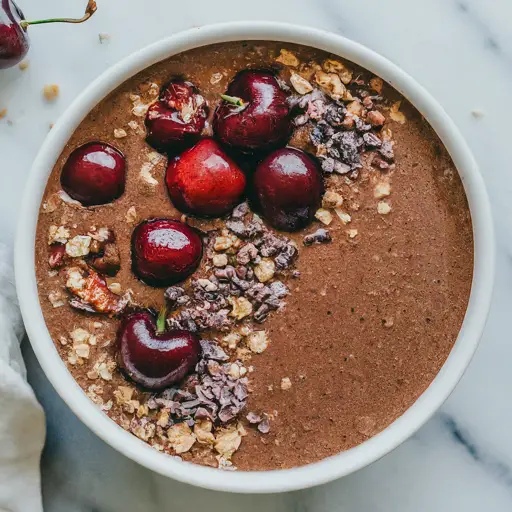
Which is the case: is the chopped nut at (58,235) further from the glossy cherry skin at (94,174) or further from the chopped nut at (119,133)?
the chopped nut at (119,133)

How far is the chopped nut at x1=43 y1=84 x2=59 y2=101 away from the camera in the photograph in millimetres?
1338

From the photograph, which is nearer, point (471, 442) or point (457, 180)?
point (457, 180)

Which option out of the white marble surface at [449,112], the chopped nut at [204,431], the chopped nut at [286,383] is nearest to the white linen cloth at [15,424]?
the white marble surface at [449,112]

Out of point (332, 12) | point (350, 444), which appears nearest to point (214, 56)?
point (332, 12)

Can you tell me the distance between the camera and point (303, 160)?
3.66ft

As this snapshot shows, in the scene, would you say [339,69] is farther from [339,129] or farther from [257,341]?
[257,341]

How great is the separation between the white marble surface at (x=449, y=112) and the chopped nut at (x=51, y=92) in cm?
A: 1

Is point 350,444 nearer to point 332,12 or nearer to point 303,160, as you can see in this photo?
point 303,160

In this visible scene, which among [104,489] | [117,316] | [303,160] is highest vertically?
[303,160]

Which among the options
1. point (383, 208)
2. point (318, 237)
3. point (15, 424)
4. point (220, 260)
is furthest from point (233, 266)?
point (15, 424)

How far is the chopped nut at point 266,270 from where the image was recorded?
1.12 m

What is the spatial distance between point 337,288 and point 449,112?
42 cm

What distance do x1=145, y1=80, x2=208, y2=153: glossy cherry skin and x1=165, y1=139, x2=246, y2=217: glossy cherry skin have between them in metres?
0.02

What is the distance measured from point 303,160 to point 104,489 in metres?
0.68
